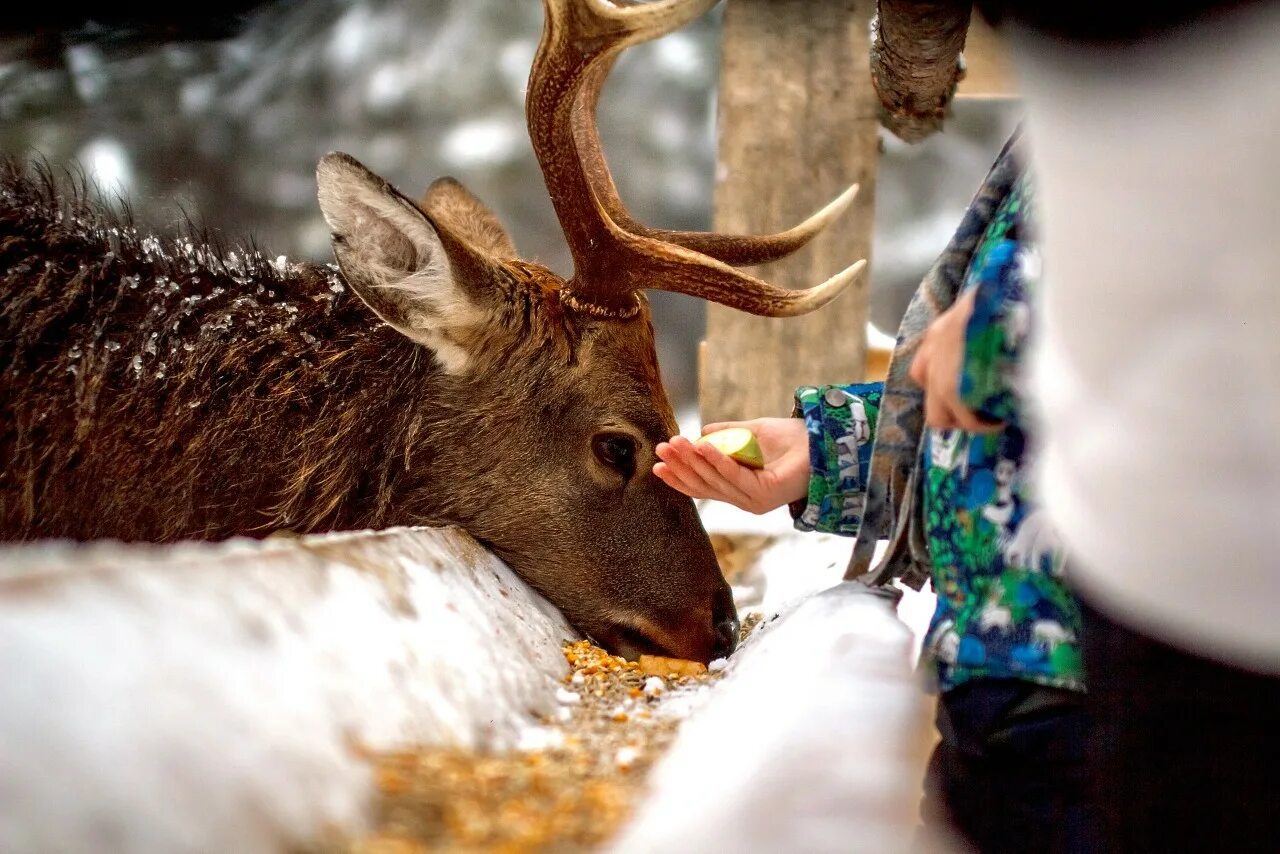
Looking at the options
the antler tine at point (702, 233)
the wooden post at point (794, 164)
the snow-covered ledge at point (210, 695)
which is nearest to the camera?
the snow-covered ledge at point (210, 695)

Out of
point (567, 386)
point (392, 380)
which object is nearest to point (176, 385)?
point (392, 380)

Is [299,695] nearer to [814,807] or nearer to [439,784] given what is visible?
[439,784]

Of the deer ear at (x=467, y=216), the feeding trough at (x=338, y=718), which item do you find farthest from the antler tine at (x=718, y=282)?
the feeding trough at (x=338, y=718)

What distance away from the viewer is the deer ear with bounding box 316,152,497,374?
204 centimetres

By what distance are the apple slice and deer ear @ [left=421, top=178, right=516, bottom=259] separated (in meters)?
1.32

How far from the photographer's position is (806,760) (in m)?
1.02

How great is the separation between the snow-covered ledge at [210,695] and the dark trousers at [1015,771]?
1.82 feet

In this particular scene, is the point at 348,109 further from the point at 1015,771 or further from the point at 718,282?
the point at 1015,771

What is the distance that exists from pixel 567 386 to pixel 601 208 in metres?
0.39

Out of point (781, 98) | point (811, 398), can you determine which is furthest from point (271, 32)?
point (811, 398)

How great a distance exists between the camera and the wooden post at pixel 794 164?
3904 mm

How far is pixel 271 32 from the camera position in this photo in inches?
281

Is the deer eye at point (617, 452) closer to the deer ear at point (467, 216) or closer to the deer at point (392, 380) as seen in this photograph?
the deer at point (392, 380)

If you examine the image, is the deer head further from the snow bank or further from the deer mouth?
the snow bank
